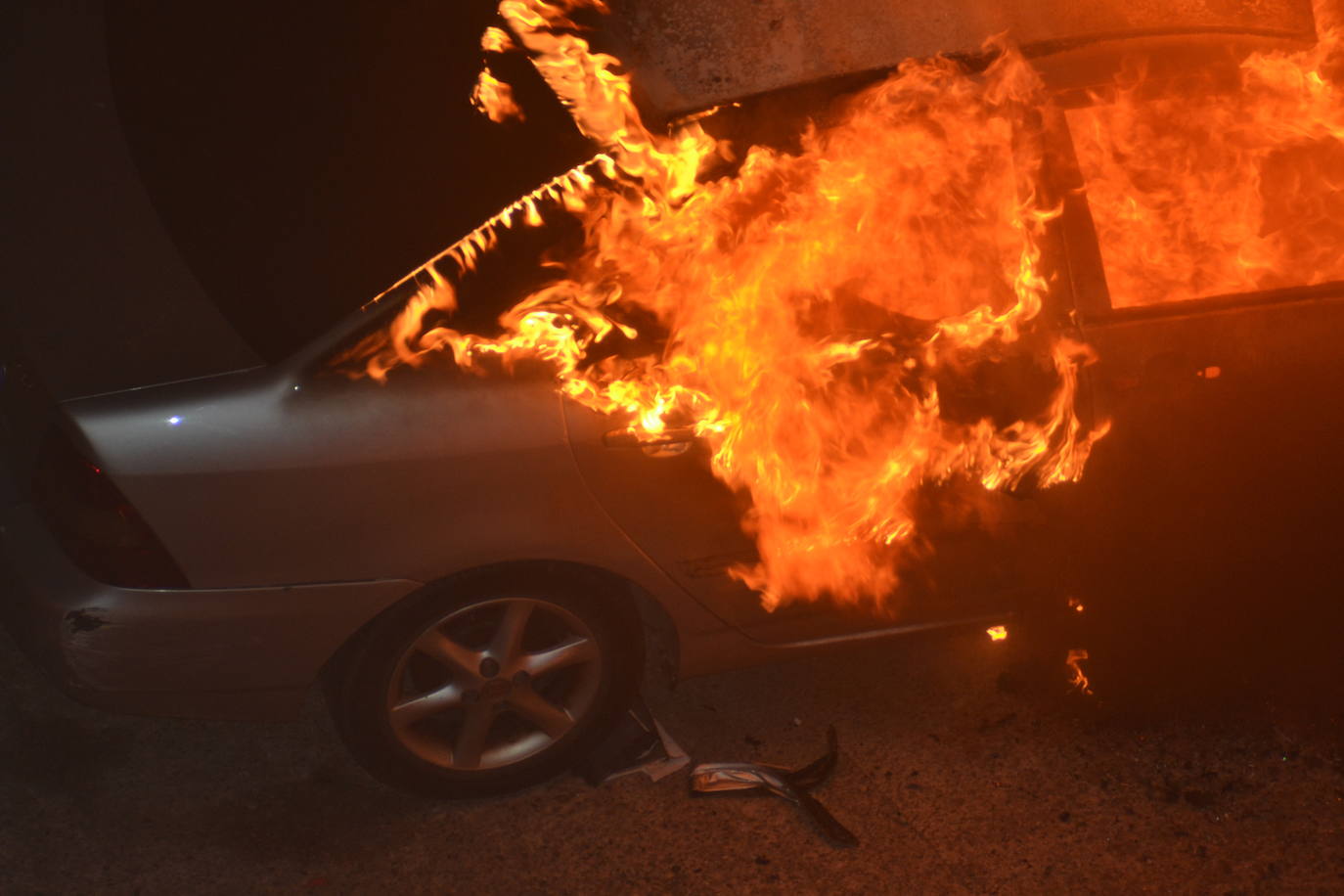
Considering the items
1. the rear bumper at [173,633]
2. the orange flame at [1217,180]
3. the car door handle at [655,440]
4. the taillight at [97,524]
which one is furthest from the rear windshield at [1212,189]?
the taillight at [97,524]

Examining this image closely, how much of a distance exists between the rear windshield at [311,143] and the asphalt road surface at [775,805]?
1.45m

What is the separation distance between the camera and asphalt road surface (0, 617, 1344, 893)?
3156 mm

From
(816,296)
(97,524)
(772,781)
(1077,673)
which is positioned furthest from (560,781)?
(1077,673)

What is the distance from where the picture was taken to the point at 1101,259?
3.12m

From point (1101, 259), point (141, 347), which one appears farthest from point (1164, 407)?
point (141, 347)

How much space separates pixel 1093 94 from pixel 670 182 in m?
1.23

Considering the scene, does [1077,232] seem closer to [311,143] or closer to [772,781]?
[772,781]

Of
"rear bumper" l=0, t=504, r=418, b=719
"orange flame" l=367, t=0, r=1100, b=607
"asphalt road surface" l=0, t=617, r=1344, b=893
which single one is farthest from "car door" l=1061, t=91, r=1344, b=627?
"rear bumper" l=0, t=504, r=418, b=719

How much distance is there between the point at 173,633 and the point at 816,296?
6.03 ft

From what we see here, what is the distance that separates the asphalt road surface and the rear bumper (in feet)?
1.73

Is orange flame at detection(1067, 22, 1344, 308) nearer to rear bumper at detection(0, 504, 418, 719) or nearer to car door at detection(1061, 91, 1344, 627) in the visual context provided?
car door at detection(1061, 91, 1344, 627)

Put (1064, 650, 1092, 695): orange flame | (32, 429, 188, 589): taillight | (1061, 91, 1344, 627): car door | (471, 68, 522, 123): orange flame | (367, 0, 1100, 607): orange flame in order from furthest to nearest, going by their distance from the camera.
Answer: (1064, 650, 1092, 695): orange flame < (471, 68, 522, 123): orange flame < (1061, 91, 1344, 627): car door < (367, 0, 1100, 607): orange flame < (32, 429, 188, 589): taillight

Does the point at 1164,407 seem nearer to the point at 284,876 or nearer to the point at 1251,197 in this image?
the point at 1251,197

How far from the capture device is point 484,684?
320 centimetres
